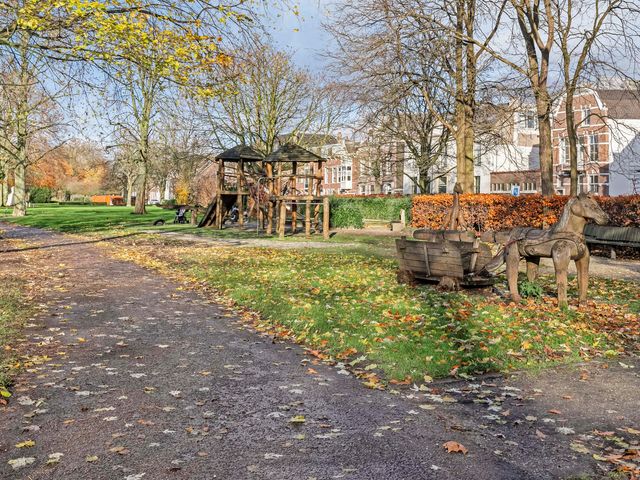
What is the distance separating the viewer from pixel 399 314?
863cm

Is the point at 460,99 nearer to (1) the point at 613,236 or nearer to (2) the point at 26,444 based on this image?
(1) the point at 613,236

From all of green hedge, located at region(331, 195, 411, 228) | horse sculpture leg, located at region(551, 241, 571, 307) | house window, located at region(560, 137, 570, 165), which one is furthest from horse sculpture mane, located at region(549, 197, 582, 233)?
house window, located at region(560, 137, 570, 165)

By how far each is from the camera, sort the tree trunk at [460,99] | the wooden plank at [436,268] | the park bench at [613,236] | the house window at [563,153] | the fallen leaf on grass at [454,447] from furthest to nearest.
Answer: the house window at [563,153] < the tree trunk at [460,99] < the park bench at [613,236] < the wooden plank at [436,268] < the fallen leaf on grass at [454,447]

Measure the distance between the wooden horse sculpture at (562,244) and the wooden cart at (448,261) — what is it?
0.62 meters

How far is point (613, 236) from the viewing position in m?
16.4

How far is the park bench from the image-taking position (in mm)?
15656

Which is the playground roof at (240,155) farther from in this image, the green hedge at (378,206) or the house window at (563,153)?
the house window at (563,153)

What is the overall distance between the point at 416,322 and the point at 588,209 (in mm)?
3060

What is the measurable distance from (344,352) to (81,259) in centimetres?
1146

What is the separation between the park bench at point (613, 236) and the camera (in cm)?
1566

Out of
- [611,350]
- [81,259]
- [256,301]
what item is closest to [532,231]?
[611,350]

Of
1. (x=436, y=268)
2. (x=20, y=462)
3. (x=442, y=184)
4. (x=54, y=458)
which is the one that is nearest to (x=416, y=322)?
(x=436, y=268)

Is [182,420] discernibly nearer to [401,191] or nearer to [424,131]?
[424,131]

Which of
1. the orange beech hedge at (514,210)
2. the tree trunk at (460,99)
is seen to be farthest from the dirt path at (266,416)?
the tree trunk at (460,99)
